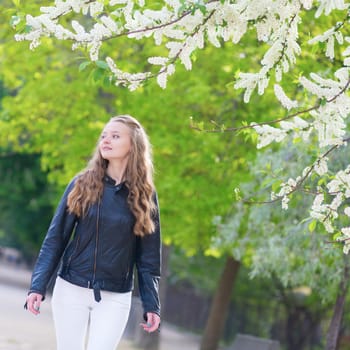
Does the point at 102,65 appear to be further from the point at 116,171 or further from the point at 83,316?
the point at 83,316

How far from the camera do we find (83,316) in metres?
5.32

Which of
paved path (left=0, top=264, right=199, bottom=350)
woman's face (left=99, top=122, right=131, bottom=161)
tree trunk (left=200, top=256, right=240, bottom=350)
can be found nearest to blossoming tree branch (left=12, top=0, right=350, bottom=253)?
woman's face (left=99, top=122, right=131, bottom=161)

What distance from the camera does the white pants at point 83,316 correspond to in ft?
17.3

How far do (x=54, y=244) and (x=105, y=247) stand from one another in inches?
12.1

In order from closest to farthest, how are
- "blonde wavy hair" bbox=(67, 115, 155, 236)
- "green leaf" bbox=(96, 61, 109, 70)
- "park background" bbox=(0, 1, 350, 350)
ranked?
"green leaf" bbox=(96, 61, 109, 70), "blonde wavy hair" bbox=(67, 115, 155, 236), "park background" bbox=(0, 1, 350, 350)

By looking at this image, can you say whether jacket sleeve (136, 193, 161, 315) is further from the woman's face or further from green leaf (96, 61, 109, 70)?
green leaf (96, 61, 109, 70)

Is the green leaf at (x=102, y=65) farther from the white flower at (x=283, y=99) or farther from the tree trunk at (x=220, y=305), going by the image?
the tree trunk at (x=220, y=305)

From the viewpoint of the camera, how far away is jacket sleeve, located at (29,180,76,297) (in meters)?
5.45

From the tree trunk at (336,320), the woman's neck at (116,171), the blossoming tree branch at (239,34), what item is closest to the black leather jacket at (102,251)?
the woman's neck at (116,171)

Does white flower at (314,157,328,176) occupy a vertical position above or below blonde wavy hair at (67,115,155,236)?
above

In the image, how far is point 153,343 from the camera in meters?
18.6

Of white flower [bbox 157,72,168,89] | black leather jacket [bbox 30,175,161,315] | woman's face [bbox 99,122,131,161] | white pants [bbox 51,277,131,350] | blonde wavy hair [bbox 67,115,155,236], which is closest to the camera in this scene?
white flower [bbox 157,72,168,89]

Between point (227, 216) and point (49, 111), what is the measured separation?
4497mm

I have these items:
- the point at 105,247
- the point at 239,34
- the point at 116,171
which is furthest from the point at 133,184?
the point at 239,34
